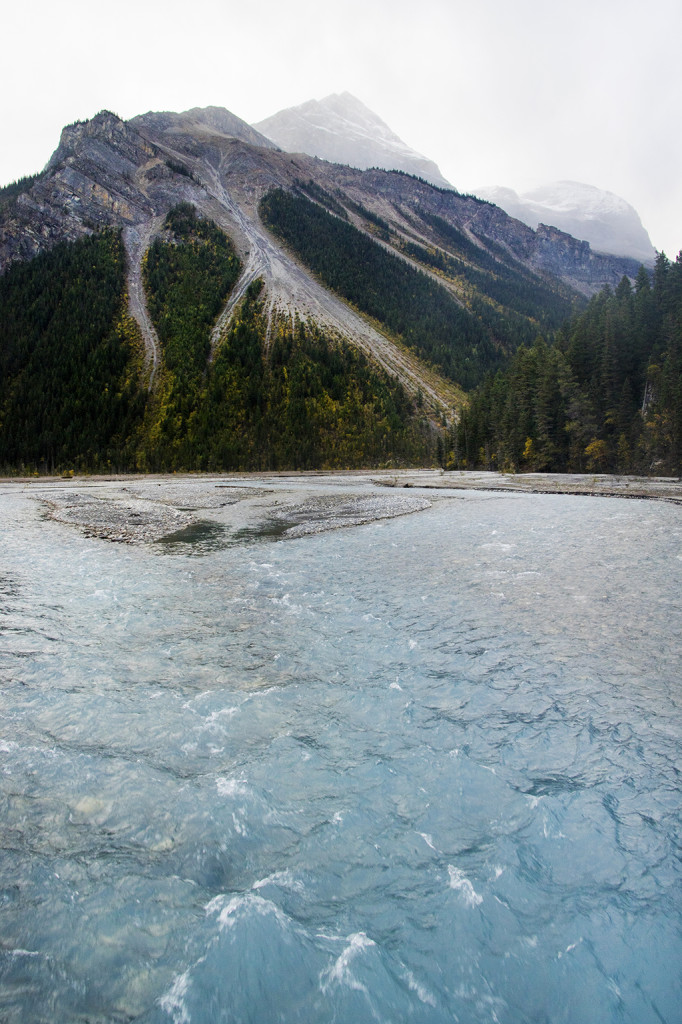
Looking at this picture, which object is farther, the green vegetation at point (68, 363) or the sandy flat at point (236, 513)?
the green vegetation at point (68, 363)

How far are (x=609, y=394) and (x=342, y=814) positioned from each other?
256 ft

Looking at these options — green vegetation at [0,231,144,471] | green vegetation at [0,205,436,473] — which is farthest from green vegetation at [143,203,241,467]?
green vegetation at [0,231,144,471]

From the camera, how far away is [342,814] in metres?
5.94

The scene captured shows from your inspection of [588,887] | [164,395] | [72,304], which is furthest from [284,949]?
[72,304]

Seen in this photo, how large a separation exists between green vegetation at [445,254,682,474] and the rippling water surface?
59.2 m

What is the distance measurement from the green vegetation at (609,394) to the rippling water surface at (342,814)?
59223mm

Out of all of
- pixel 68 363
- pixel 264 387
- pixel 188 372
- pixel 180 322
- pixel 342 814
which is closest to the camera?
pixel 342 814

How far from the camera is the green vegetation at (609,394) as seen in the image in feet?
204

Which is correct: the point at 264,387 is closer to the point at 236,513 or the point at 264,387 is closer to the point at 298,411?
the point at 298,411

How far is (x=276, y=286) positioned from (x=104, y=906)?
20780cm

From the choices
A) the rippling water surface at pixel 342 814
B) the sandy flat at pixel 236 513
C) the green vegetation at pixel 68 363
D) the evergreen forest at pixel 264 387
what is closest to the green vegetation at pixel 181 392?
the green vegetation at pixel 68 363

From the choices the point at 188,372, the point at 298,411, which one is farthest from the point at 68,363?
the point at 298,411

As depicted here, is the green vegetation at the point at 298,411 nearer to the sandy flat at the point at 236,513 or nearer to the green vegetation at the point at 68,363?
the green vegetation at the point at 68,363

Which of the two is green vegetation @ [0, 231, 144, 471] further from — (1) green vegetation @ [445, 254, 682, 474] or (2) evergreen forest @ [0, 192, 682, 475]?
(1) green vegetation @ [445, 254, 682, 474]
